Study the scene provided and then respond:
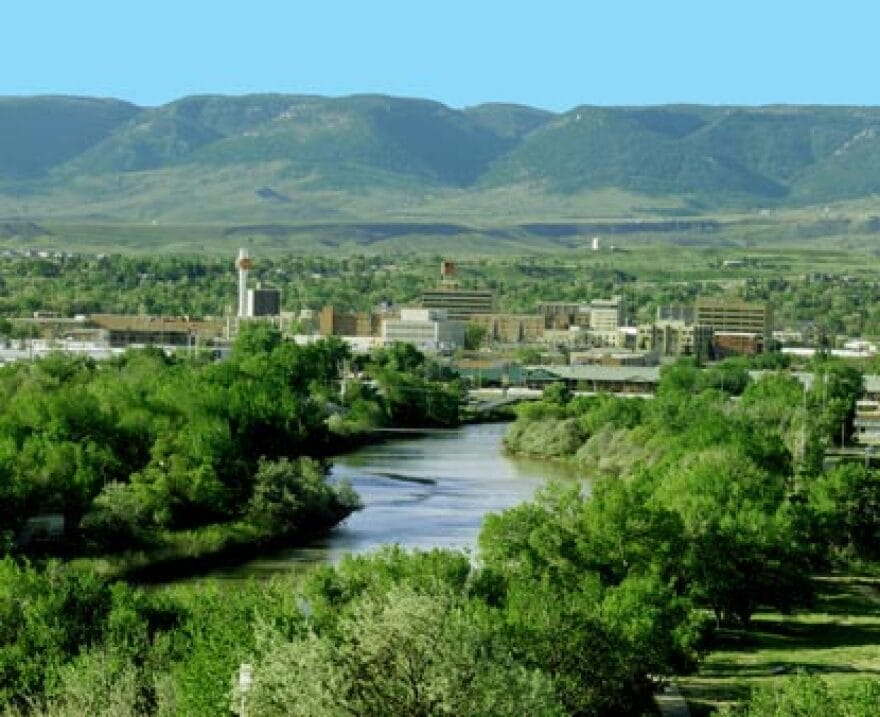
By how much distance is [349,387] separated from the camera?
238 feet

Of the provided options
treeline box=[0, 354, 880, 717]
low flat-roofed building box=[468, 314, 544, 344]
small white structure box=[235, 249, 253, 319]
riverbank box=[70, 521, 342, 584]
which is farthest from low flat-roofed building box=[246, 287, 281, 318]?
treeline box=[0, 354, 880, 717]

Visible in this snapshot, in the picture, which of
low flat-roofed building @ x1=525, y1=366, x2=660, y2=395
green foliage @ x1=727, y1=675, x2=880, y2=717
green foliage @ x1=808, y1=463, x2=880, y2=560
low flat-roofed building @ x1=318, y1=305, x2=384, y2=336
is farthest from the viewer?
low flat-roofed building @ x1=318, y1=305, x2=384, y2=336

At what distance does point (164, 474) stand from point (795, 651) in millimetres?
14606

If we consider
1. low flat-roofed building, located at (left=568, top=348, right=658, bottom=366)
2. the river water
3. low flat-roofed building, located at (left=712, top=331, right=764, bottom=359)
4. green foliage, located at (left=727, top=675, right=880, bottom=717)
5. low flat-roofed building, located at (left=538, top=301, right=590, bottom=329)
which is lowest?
the river water

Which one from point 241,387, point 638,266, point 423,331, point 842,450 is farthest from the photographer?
point 638,266

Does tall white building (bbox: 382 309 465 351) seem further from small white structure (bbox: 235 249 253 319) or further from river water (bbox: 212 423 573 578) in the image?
river water (bbox: 212 423 573 578)

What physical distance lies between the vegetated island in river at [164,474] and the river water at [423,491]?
2.58 ft

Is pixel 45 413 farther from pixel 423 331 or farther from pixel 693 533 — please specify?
pixel 423 331

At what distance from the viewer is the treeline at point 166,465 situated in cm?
3616

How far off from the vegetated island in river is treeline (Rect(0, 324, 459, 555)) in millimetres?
34

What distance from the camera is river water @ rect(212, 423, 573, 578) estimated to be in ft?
124

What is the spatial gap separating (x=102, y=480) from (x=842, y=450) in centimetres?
2856

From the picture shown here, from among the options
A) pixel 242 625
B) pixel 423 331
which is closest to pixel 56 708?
pixel 242 625

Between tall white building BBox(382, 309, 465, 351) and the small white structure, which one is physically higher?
the small white structure
